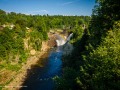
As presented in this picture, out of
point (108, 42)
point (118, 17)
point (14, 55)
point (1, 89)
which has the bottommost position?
point (1, 89)

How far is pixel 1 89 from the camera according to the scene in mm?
53594

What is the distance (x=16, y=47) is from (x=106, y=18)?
4904 cm

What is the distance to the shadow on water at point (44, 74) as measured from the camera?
184 ft

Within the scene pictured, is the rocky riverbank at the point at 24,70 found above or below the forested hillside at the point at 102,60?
below

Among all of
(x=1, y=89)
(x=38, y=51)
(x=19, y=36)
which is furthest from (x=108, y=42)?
(x=38, y=51)

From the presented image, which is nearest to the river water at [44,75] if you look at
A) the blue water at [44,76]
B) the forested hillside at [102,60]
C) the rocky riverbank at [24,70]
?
the blue water at [44,76]

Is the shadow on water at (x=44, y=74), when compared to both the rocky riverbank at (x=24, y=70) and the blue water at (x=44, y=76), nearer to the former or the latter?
the blue water at (x=44, y=76)

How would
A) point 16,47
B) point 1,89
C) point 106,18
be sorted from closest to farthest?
1. point 106,18
2. point 1,89
3. point 16,47

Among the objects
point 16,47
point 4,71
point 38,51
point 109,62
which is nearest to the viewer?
point 109,62

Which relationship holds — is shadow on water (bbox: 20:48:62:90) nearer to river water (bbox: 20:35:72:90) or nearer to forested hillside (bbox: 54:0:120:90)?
river water (bbox: 20:35:72:90)

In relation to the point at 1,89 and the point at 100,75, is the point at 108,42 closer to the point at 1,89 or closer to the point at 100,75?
the point at 100,75

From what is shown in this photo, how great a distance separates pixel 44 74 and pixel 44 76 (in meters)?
1.85

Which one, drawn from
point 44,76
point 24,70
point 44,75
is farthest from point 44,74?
point 24,70

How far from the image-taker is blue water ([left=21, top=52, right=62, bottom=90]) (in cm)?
5594
